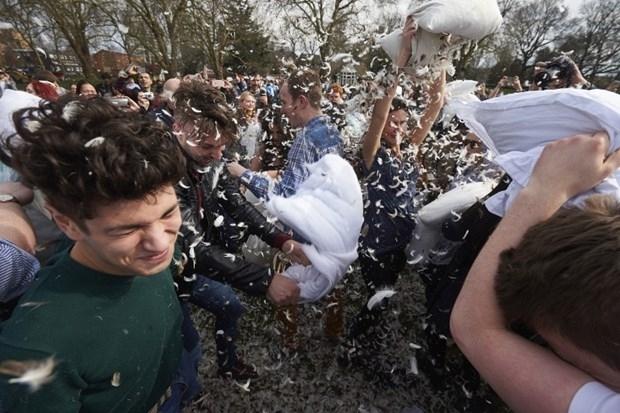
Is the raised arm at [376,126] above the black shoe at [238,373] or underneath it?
above

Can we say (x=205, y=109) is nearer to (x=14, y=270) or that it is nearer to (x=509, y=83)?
(x=14, y=270)

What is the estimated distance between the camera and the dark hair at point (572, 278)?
808 millimetres

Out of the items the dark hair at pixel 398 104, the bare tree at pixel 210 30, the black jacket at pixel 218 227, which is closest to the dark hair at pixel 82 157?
the black jacket at pixel 218 227

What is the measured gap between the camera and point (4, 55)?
16766 millimetres

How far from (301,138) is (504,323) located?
231cm

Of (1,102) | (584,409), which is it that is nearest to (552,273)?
(584,409)

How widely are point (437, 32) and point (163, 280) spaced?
182 centimetres

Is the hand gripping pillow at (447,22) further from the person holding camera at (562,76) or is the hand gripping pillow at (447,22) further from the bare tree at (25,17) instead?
the bare tree at (25,17)

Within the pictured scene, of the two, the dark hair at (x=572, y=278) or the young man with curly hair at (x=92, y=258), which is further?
the young man with curly hair at (x=92, y=258)

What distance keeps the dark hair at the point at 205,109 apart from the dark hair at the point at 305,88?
930 millimetres

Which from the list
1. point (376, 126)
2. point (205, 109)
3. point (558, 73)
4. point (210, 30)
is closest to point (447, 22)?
point (376, 126)

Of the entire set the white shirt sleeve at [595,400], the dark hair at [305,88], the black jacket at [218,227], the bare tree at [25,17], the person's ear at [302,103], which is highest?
the bare tree at [25,17]

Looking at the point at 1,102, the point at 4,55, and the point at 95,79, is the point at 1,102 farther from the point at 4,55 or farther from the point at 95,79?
the point at 95,79

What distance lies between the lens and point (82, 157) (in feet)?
3.75
